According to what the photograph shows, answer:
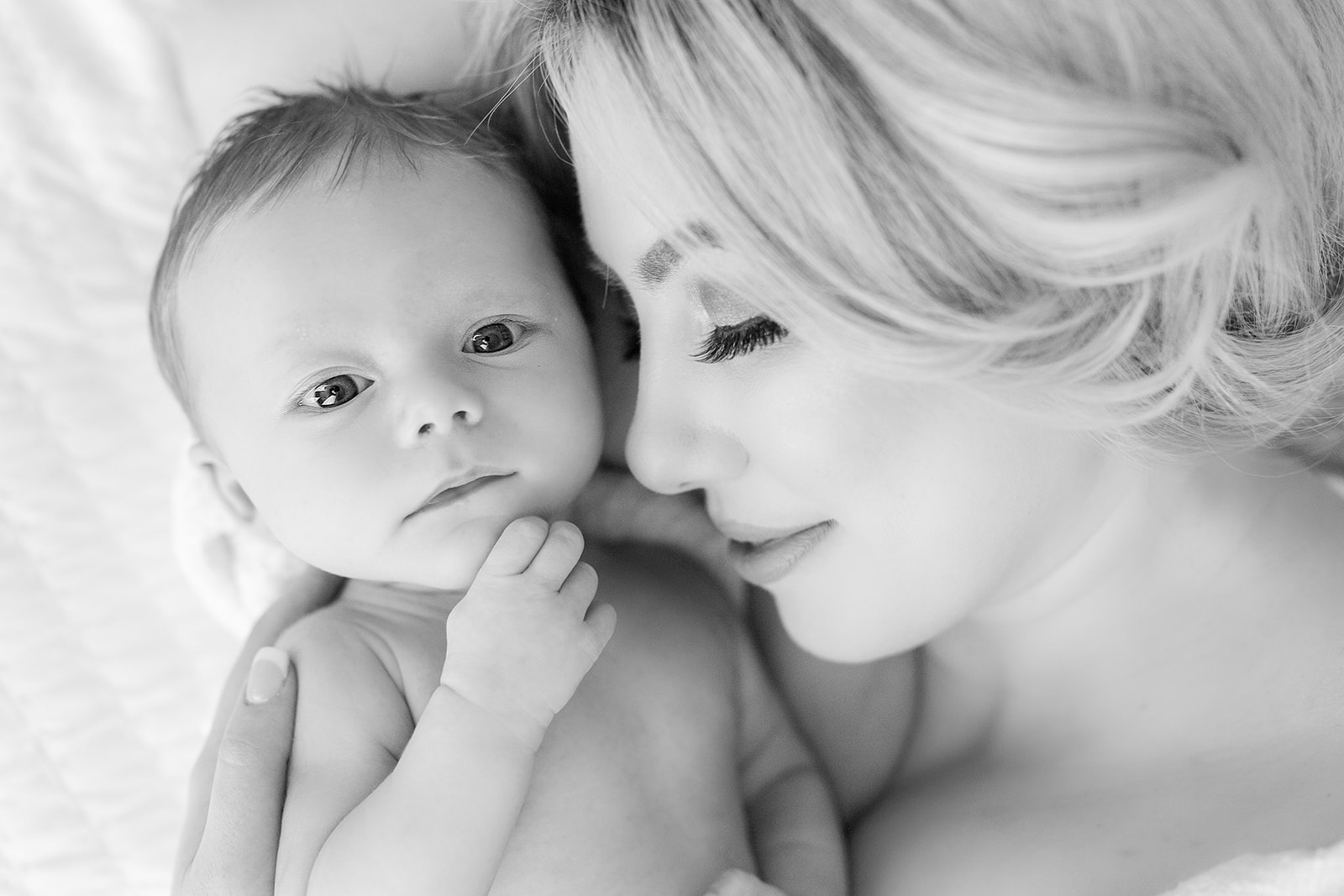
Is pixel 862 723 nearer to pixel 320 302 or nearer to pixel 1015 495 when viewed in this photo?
pixel 1015 495

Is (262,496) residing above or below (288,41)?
below

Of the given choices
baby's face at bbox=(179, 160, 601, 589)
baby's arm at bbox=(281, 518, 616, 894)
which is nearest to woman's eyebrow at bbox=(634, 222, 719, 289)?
baby's face at bbox=(179, 160, 601, 589)

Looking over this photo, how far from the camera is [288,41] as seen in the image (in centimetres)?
168

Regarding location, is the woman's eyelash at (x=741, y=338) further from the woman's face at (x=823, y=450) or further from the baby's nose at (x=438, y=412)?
the baby's nose at (x=438, y=412)

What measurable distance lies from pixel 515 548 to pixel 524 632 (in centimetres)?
10

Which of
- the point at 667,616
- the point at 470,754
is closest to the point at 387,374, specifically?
the point at 470,754

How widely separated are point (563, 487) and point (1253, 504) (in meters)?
0.94

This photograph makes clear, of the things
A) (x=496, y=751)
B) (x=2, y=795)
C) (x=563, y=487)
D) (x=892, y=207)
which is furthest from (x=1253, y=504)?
(x=2, y=795)

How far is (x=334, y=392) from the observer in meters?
1.28

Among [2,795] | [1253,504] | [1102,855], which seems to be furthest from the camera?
[2,795]

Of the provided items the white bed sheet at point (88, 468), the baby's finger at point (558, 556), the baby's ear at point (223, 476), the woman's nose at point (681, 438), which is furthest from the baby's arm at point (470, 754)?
the white bed sheet at point (88, 468)

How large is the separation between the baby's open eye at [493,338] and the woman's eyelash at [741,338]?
29cm

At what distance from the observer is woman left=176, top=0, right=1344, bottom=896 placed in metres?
0.98

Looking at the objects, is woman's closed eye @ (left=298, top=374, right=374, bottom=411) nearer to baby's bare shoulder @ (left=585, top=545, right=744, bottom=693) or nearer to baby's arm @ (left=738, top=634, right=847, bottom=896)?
baby's bare shoulder @ (left=585, top=545, right=744, bottom=693)
